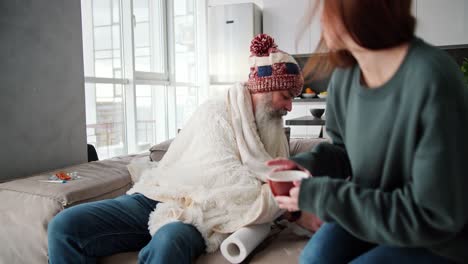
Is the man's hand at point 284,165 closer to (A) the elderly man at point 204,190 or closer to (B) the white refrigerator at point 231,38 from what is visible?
(A) the elderly man at point 204,190

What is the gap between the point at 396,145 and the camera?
800mm

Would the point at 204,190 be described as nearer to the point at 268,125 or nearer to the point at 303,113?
the point at 268,125

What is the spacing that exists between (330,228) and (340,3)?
542mm

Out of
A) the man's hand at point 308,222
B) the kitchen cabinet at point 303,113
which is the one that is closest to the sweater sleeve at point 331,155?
the man's hand at point 308,222

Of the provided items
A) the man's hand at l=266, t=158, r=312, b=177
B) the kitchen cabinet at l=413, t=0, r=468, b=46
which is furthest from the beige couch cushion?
the kitchen cabinet at l=413, t=0, r=468, b=46

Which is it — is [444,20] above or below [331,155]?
above

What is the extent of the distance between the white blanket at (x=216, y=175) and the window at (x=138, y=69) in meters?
1.92

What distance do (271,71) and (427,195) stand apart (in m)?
1.08

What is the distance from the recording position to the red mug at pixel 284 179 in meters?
0.88

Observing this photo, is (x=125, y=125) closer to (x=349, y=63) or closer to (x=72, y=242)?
(x=72, y=242)

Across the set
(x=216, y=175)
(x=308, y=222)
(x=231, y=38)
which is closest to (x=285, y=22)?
(x=231, y=38)

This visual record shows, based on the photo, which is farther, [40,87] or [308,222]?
[40,87]

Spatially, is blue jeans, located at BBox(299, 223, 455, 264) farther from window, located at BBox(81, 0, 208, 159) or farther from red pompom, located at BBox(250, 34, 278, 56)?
window, located at BBox(81, 0, 208, 159)

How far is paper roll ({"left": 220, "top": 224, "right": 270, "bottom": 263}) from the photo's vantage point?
50.9 inches
